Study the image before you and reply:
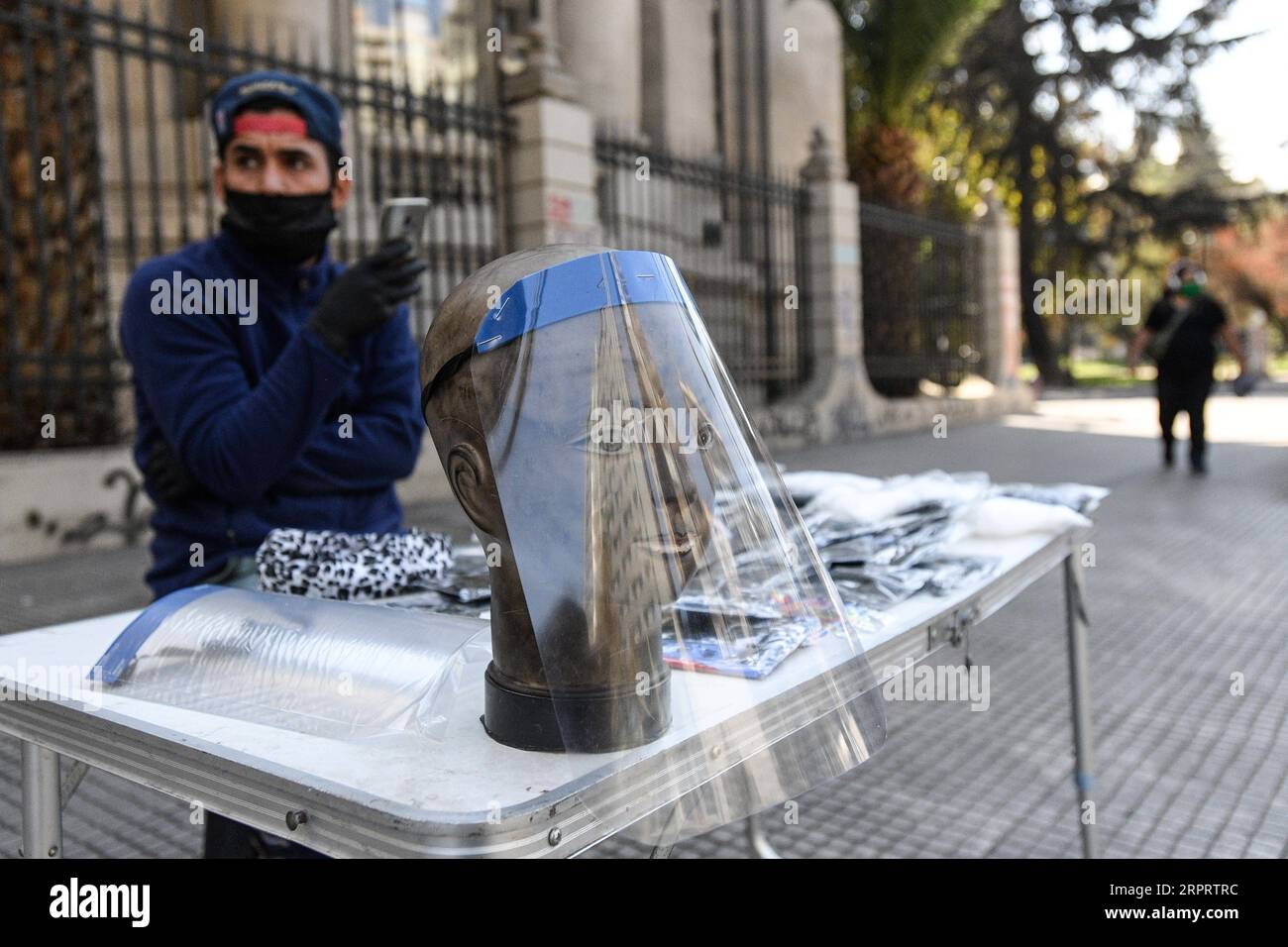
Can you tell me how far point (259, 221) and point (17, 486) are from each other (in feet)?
17.2

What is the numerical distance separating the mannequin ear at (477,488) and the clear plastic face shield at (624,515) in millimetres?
13

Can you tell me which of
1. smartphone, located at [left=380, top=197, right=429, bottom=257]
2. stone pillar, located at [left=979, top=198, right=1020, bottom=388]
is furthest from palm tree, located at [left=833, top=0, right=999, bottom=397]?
smartphone, located at [left=380, top=197, right=429, bottom=257]

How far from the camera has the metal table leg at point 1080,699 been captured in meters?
2.49

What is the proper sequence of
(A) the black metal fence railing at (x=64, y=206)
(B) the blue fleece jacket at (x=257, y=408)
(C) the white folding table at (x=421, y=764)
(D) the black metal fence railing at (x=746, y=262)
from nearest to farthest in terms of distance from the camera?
(C) the white folding table at (x=421, y=764)
(B) the blue fleece jacket at (x=257, y=408)
(A) the black metal fence railing at (x=64, y=206)
(D) the black metal fence railing at (x=746, y=262)

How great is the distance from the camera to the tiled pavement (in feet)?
9.11

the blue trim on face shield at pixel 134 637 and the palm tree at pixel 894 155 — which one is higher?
the palm tree at pixel 894 155

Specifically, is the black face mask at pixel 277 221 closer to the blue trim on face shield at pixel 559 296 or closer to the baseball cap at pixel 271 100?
the baseball cap at pixel 271 100

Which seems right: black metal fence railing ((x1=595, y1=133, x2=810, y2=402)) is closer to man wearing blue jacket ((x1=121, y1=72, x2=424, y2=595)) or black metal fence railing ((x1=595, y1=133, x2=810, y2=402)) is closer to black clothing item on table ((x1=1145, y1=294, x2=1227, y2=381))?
black clothing item on table ((x1=1145, y1=294, x2=1227, y2=381))

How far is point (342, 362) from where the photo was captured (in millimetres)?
1741

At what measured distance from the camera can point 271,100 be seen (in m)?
1.95

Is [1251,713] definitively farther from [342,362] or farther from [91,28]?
[91,28]

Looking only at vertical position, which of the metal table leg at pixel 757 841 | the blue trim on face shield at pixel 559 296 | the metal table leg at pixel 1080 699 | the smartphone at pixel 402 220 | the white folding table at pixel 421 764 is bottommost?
the metal table leg at pixel 757 841

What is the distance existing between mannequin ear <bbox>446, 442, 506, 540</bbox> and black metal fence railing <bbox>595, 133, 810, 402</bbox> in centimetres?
1041

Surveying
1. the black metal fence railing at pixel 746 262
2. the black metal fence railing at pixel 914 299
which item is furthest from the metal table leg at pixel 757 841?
the black metal fence railing at pixel 914 299
